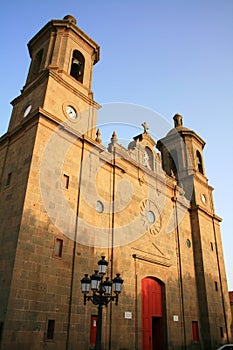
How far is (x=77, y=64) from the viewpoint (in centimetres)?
2178

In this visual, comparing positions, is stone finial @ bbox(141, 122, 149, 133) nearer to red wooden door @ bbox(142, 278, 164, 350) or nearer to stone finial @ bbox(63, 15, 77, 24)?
stone finial @ bbox(63, 15, 77, 24)

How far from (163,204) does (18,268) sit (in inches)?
556

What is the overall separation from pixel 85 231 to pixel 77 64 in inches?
502

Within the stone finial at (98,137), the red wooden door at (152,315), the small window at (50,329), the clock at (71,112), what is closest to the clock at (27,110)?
the clock at (71,112)

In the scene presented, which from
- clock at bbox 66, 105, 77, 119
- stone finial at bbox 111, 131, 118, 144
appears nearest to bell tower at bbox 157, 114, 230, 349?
stone finial at bbox 111, 131, 118, 144

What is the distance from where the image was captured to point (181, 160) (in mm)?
30188

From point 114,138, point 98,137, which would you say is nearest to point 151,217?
point 114,138

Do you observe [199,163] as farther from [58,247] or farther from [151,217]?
[58,247]

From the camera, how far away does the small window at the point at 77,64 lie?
70.2 feet

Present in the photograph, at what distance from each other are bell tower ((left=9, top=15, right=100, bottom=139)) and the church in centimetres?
8

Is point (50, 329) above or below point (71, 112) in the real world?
below

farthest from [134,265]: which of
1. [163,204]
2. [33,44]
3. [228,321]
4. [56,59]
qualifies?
[33,44]

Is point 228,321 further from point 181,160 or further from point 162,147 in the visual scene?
point 162,147

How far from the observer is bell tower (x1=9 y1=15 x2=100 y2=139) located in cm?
1756
